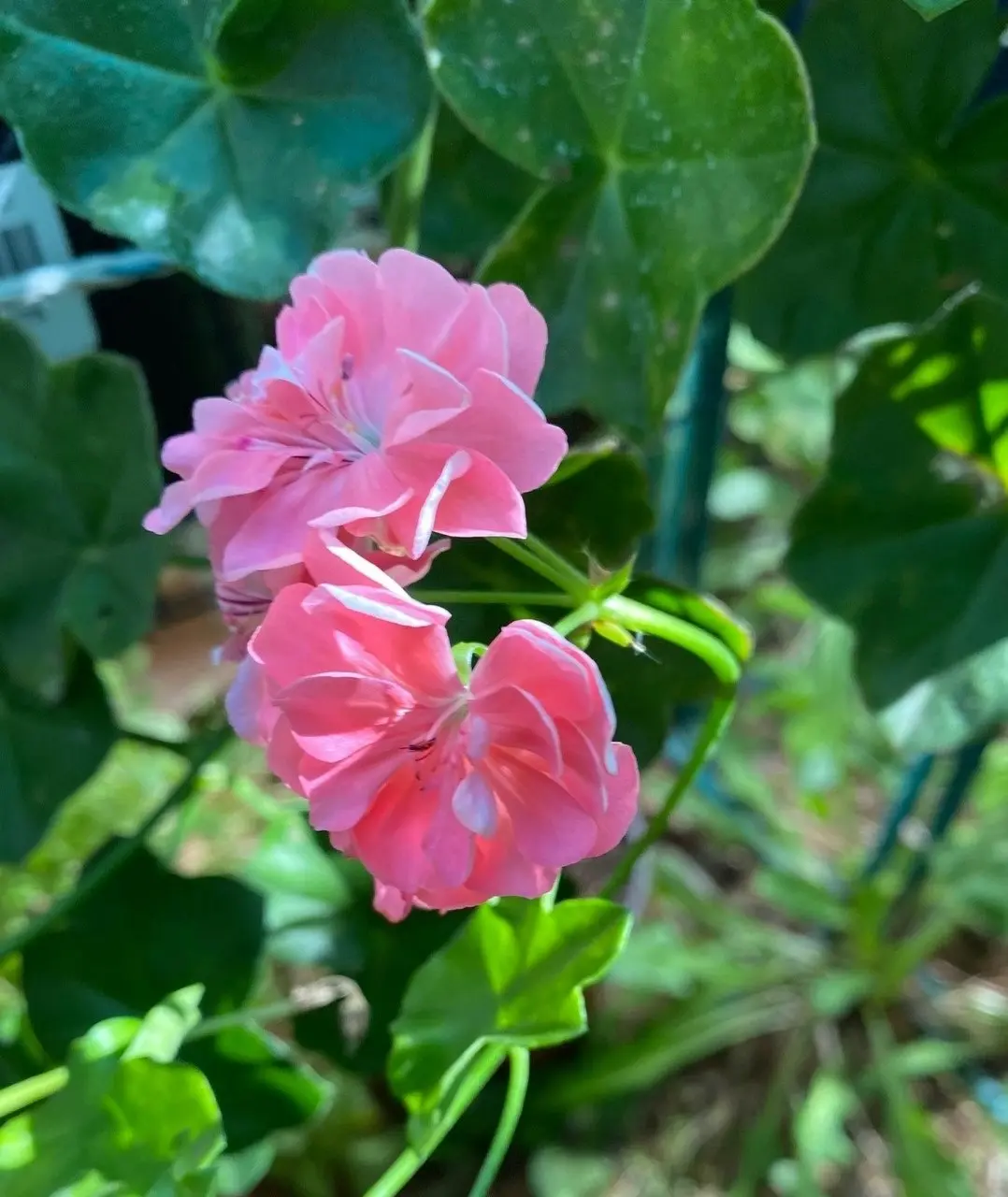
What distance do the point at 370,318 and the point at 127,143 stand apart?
173 mm

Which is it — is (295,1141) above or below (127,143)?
below

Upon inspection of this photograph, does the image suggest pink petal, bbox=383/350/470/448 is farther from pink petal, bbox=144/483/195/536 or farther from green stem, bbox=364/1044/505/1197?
green stem, bbox=364/1044/505/1197

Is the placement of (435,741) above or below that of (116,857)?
above

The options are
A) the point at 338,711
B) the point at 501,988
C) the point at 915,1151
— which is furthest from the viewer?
the point at 915,1151

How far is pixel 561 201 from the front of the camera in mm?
459

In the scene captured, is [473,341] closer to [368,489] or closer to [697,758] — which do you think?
[368,489]

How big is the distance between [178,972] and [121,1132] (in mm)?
169

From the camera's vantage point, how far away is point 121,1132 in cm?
39

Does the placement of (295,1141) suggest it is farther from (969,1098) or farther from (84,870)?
(969,1098)

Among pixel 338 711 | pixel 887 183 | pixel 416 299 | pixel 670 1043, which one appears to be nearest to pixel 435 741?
pixel 338 711

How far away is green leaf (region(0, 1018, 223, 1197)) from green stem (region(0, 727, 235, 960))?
11 centimetres

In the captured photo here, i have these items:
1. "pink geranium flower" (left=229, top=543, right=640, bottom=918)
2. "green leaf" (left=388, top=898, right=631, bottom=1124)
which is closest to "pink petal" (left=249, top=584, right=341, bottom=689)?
"pink geranium flower" (left=229, top=543, right=640, bottom=918)

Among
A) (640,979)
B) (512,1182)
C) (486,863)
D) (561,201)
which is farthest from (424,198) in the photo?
(512,1182)

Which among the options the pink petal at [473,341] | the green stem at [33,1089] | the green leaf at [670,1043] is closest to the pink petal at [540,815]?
the pink petal at [473,341]
